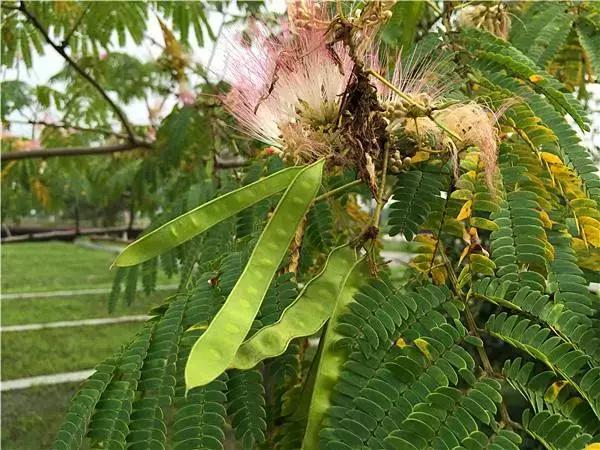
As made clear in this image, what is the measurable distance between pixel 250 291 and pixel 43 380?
15.5 ft

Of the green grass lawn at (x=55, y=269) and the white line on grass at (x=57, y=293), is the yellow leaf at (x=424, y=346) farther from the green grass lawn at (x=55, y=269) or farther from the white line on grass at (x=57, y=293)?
the white line on grass at (x=57, y=293)

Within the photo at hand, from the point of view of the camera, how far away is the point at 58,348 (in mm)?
5770

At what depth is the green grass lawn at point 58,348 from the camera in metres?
5.16

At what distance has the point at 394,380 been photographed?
→ 664mm

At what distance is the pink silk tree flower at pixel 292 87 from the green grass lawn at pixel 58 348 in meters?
4.24

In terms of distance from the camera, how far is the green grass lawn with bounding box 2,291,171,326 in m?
6.95

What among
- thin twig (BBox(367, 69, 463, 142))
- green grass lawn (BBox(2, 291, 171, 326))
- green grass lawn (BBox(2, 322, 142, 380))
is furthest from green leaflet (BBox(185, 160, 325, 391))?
green grass lawn (BBox(2, 291, 171, 326))

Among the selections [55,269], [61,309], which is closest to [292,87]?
[61,309]

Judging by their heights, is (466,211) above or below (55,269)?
above

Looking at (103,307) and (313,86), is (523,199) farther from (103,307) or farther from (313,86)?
(103,307)

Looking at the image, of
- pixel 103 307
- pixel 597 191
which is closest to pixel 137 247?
pixel 597 191

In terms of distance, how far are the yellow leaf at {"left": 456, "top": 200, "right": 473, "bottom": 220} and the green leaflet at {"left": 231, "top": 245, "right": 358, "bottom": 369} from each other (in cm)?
14

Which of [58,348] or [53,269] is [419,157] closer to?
[58,348]

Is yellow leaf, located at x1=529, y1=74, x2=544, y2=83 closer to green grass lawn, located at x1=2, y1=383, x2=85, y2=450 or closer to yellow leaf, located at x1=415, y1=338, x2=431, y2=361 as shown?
yellow leaf, located at x1=415, y1=338, x2=431, y2=361
